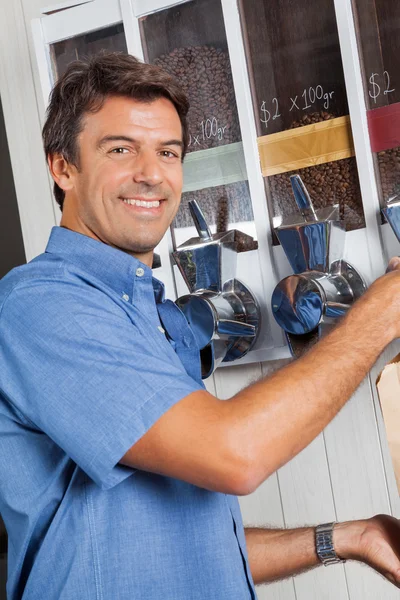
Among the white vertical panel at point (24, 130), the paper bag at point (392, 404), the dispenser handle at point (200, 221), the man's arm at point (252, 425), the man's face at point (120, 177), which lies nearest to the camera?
the man's arm at point (252, 425)

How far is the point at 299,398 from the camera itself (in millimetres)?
816

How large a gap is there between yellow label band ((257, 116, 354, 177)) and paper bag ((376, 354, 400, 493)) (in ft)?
1.27

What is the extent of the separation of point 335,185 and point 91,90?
0.37 meters

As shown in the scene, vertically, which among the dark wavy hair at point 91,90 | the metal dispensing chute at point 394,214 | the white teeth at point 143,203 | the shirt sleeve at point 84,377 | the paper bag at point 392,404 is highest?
the dark wavy hair at point 91,90

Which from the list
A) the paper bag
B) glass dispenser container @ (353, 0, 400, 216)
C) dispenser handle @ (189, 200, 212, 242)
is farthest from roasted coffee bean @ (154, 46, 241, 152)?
the paper bag

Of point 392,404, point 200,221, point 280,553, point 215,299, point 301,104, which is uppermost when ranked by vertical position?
point 301,104

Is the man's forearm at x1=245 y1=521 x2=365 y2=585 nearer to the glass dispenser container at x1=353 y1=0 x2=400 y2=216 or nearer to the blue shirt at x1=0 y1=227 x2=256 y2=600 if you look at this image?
the blue shirt at x1=0 y1=227 x2=256 y2=600

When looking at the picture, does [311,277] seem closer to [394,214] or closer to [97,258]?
[394,214]

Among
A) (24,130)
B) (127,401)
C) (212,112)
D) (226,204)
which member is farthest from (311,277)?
(24,130)

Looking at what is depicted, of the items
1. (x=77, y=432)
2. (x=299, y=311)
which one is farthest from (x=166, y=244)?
(x=77, y=432)

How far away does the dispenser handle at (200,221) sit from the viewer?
4.10 feet

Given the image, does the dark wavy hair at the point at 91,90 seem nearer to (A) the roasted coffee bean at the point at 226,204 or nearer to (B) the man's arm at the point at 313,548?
(A) the roasted coffee bean at the point at 226,204

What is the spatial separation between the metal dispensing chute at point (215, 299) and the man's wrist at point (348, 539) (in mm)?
295

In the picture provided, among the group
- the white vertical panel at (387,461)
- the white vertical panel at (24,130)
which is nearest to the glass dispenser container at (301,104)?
the white vertical panel at (387,461)
